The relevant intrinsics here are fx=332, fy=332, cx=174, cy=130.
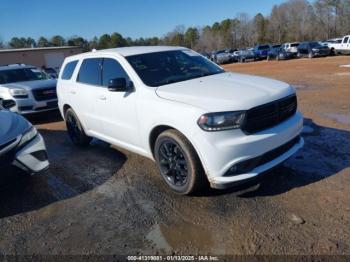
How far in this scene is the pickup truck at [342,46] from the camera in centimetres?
2998

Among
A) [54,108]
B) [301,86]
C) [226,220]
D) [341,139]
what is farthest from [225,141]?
[301,86]

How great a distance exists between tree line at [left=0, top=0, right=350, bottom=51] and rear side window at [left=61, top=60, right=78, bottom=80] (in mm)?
70034

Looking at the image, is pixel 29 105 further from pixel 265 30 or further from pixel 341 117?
pixel 265 30

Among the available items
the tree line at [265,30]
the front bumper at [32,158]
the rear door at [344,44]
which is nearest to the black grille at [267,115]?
the front bumper at [32,158]

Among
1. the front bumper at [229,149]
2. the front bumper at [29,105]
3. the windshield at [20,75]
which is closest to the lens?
the front bumper at [229,149]

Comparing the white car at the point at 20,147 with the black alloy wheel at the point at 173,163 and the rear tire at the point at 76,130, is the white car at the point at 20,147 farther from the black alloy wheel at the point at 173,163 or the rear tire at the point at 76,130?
the black alloy wheel at the point at 173,163

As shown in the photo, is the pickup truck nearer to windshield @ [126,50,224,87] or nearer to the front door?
windshield @ [126,50,224,87]

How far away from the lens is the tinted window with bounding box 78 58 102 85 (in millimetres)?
5414

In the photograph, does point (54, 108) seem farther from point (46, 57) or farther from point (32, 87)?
point (46, 57)

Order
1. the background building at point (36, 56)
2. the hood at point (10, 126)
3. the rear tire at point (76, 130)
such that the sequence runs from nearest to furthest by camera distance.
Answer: the hood at point (10, 126)
the rear tire at point (76, 130)
the background building at point (36, 56)

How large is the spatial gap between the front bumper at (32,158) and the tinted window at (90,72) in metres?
1.30

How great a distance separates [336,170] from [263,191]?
1177 millimetres

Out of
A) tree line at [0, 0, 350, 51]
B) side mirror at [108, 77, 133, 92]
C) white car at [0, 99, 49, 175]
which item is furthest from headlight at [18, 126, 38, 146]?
tree line at [0, 0, 350, 51]

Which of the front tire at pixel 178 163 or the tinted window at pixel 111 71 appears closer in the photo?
the front tire at pixel 178 163
